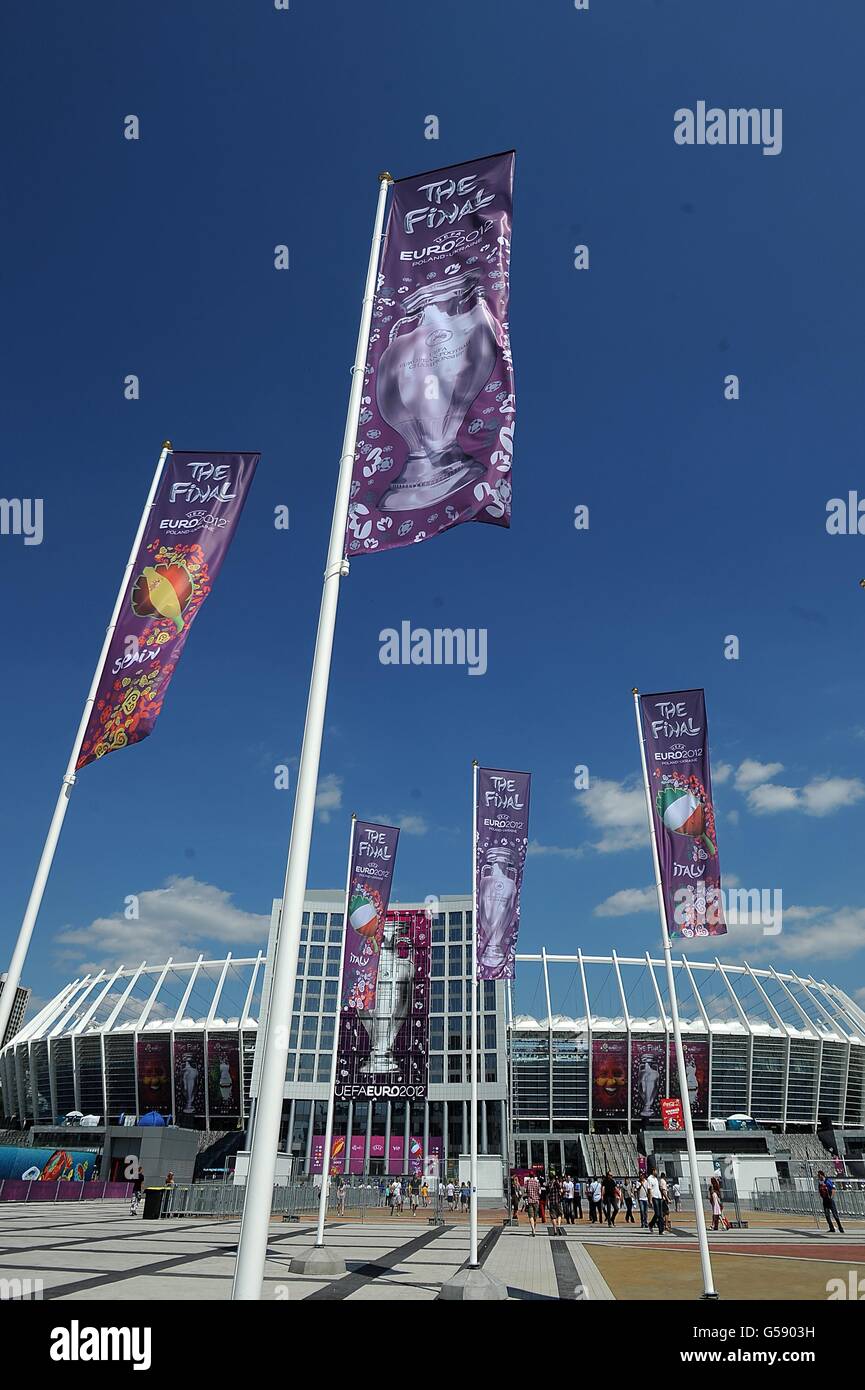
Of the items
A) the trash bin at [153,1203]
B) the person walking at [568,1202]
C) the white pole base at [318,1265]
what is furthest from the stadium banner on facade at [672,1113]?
the trash bin at [153,1203]

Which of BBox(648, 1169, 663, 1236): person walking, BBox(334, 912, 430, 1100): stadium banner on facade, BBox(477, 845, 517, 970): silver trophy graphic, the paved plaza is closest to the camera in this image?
the paved plaza

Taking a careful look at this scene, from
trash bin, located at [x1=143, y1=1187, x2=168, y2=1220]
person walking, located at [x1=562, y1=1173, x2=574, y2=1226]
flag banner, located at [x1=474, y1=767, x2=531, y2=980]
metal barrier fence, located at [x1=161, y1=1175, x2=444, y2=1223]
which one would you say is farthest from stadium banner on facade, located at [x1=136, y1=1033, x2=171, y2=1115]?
flag banner, located at [x1=474, y1=767, x2=531, y2=980]

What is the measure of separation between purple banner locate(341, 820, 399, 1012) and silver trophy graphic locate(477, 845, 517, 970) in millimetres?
3640

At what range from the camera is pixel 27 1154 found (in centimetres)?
5312

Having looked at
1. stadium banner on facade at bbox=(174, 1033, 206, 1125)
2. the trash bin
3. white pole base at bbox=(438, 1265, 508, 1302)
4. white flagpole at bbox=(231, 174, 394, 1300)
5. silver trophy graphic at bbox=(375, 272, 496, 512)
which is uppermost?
silver trophy graphic at bbox=(375, 272, 496, 512)

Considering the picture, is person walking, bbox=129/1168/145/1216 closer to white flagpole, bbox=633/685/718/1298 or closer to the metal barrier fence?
the metal barrier fence

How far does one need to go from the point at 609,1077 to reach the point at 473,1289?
266 feet

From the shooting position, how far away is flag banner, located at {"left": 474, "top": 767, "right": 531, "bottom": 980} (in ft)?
72.6

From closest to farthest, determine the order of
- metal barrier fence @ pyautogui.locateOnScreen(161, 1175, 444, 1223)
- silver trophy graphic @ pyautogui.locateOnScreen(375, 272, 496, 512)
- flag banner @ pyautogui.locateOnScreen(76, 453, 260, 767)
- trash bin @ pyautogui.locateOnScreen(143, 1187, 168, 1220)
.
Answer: silver trophy graphic @ pyautogui.locateOnScreen(375, 272, 496, 512) < flag banner @ pyautogui.locateOnScreen(76, 453, 260, 767) < trash bin @ pyautogui.locateOnScreen(143, 1187, 168, 1220) < metal barrier fence @ pyautogui.locateOnScreen(161, 1175, 444, 1223)

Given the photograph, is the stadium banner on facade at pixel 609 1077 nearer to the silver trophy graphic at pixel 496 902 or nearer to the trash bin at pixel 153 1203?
the trash bin at pixel 153 1203

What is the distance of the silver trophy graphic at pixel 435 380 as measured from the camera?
952 cm

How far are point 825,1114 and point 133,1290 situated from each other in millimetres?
99555
